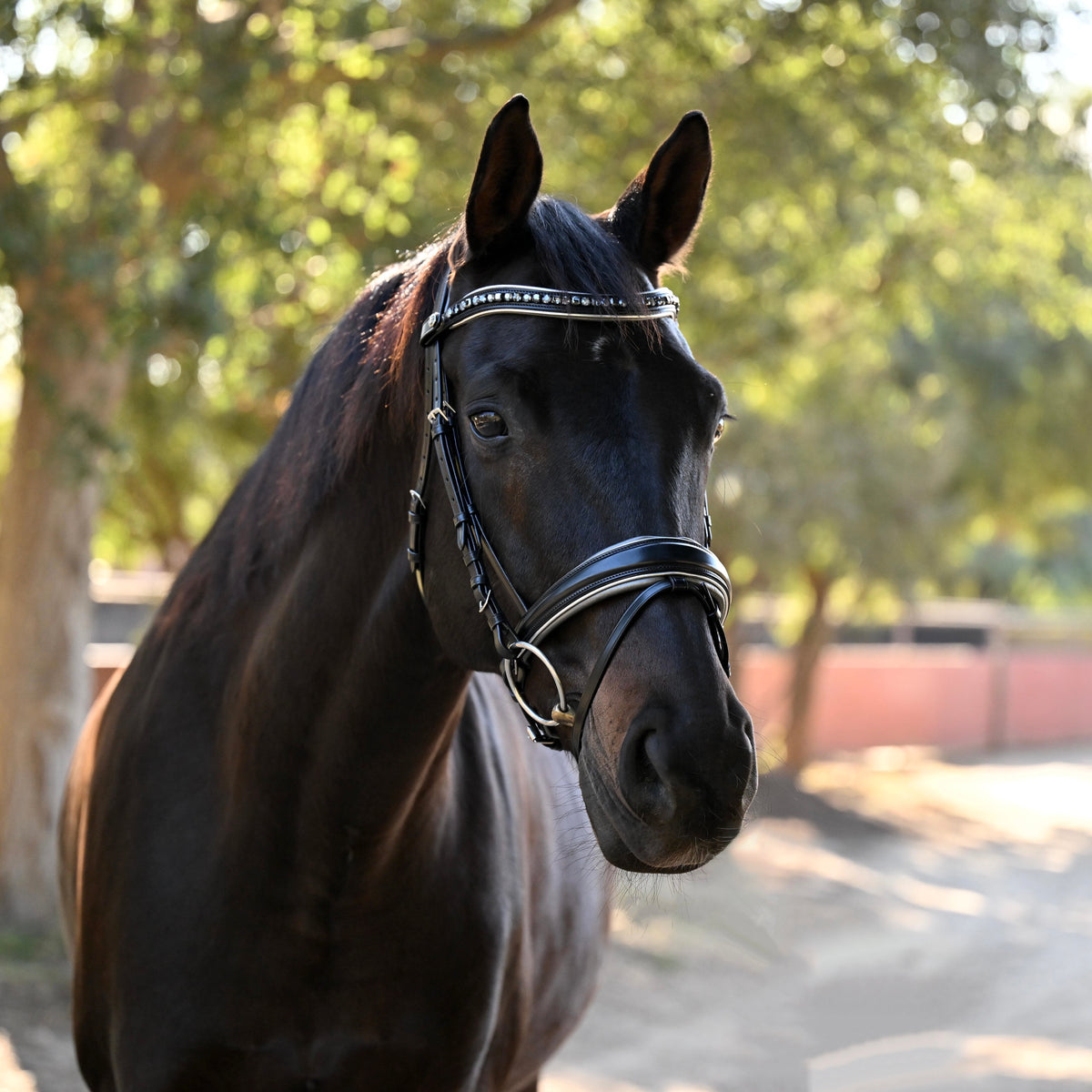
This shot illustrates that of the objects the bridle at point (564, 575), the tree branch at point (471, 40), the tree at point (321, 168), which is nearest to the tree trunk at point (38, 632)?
the tree at point (321, 168)

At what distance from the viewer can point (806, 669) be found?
13.5m

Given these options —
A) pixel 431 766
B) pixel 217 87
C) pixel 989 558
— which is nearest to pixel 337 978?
pixel 431 766

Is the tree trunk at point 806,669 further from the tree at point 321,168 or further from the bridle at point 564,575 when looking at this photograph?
the bridle at point 564,575

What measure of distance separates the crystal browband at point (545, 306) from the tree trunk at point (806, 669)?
1197 cm

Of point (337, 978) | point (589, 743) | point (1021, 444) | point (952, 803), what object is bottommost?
point (952, 803)

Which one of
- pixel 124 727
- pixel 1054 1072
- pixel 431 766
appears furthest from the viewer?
pixel 1054 1072

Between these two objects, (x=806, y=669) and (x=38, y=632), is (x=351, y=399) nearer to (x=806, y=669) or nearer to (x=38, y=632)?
(x=38, y=632)

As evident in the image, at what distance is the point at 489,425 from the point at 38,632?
5385 millimetres

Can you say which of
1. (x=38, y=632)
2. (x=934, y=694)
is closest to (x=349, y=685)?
(x=38, y=632)

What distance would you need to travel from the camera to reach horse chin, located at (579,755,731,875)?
1.45 meters

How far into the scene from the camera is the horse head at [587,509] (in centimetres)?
145

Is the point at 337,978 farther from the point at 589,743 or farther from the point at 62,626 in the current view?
the point at 62,626

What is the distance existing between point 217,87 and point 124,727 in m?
4.01

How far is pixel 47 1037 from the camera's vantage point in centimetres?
516
